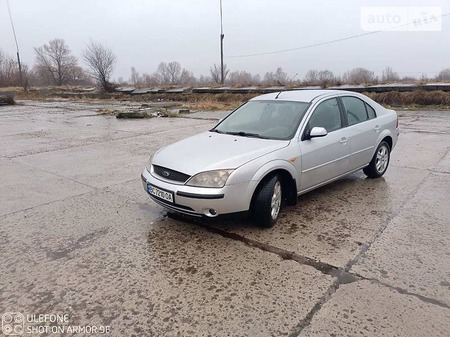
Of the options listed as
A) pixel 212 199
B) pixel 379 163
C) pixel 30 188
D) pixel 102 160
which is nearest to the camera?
pixel 212 199

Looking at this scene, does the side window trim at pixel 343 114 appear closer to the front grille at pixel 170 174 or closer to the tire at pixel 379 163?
the tire at pixel 379 163

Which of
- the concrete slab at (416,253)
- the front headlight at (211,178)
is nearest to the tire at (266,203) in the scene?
the front headlight at (211,178)

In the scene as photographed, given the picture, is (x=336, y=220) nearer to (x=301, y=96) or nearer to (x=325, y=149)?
(x=325, y=149)

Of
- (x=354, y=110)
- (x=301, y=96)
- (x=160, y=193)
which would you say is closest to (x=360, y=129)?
(x=354, y=110)

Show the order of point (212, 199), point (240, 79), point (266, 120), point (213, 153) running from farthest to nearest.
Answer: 1. point (240, 79)
2. point (266, 120)
3. point (213, 153)
4. point (212, 199)

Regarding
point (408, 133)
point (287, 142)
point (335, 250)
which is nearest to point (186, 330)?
point (335, 250)

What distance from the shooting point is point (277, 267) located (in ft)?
9.41

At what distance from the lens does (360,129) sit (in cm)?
474

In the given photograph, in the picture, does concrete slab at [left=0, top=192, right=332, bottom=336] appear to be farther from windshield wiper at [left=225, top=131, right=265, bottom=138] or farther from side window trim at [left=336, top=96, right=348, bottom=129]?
side window trim at [left=336, top=96, right=348, bottom=129]

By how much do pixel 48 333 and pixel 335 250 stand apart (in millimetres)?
2480

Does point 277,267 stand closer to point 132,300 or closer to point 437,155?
point 132,300

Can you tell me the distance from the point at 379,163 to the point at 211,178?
336 cm

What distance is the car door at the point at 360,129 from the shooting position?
464 centimetres

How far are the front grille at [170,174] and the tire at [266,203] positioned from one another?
783 millimetres
